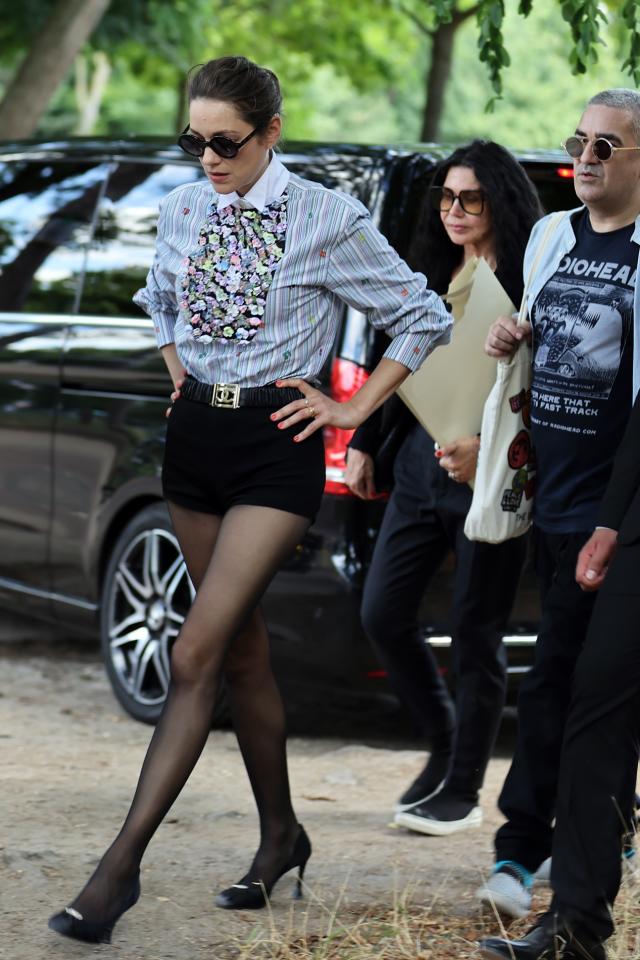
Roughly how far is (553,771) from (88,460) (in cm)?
274

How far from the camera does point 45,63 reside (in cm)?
1197

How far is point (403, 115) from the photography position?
43.4 metres

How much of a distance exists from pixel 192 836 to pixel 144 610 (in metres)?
1.53

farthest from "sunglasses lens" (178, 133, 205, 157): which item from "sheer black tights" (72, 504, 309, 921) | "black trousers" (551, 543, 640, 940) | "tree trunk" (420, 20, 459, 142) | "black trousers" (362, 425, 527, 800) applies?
"tree trunk" (420, 20, 459, 142)

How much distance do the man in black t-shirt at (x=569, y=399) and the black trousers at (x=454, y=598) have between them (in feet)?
1.80

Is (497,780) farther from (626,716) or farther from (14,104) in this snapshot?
(14,104)

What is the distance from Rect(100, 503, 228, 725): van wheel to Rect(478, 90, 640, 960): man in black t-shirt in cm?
202

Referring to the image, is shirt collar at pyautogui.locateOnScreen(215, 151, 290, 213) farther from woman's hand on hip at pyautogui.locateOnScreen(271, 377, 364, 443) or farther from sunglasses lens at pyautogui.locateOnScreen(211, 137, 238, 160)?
woman's hand on hip at pyautogui.locateOnScreen(271, 377, 364, 443)

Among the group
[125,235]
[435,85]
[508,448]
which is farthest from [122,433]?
[435,85]

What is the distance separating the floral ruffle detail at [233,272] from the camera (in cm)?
395

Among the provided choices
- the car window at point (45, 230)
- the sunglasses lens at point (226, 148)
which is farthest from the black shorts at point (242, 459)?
the car window at point (45, 230)

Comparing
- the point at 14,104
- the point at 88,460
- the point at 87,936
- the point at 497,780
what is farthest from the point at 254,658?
the point at 14,104

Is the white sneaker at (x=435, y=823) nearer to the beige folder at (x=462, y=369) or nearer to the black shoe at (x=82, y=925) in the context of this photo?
the beige folder at (x=462, y=369)

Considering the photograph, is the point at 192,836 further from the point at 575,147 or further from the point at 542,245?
the point at 575,147
